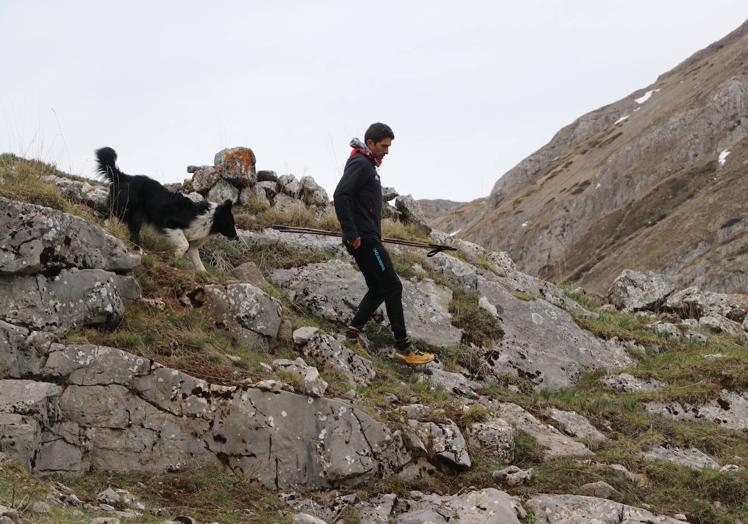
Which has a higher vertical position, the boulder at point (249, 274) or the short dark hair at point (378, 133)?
the short dark hair at point (378, 133)

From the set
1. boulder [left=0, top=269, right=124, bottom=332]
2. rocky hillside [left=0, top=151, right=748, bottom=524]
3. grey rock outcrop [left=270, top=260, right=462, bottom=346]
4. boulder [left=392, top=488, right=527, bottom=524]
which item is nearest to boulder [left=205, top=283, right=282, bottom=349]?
rocky hillside [left=0, top=151, right=748, bottom=524]

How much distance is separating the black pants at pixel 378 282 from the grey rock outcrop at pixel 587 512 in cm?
353

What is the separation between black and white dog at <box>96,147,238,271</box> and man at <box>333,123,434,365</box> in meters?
2.64

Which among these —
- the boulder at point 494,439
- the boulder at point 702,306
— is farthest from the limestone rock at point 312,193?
the boulder at point 494,439

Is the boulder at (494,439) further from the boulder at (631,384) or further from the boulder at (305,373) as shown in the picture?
the boulder at (631,384)

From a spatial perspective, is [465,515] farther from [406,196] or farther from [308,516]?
[406,196]

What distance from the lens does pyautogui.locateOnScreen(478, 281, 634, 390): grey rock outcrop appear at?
11.3 m

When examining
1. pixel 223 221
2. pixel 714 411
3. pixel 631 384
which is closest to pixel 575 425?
pixel 631 384

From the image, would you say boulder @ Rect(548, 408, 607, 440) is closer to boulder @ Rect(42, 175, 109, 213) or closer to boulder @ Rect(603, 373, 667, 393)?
boulder @ Rect(603, 373, 667, 393)

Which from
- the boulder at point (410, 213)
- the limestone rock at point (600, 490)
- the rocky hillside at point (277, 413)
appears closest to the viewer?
the rocky hillside at point (277, 413)

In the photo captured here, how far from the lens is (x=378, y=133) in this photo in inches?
360

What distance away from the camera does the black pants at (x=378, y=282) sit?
30.2 feet

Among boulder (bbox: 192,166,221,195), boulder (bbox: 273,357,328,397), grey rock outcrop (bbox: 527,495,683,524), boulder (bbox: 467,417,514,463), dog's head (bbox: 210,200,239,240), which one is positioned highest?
boulder (bbox: 192,166,221,195)

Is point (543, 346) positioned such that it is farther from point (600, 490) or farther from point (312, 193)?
point (312, 193)
